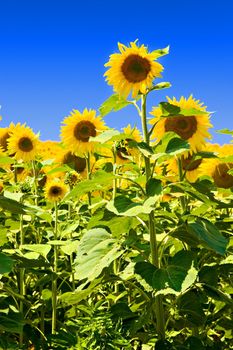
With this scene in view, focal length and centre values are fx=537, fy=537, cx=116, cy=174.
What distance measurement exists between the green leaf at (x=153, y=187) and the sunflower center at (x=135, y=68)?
0.91m

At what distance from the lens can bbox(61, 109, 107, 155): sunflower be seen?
496cm

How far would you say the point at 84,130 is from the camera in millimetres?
5047

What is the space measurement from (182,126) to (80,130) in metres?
1.71

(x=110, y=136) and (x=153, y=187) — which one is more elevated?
(x=110, y=136)

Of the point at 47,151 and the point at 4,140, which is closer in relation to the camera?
the point at 4,140

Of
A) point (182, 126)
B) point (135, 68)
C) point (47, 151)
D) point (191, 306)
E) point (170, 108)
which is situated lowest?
point (191, 306)

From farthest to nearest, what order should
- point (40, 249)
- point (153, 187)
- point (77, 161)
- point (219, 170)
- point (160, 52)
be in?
point (77, 161), point (219, 170), point (40, 249), point (160, 52), point (153, 187)

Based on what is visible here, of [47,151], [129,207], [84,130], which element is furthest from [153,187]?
[47,151]

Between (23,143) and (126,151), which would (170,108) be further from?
(23,143)

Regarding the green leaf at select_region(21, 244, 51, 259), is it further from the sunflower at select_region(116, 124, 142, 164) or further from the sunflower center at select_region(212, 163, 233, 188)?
the sunflower center at select_region(212, 163, 233, 188)

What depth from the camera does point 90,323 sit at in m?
2.10

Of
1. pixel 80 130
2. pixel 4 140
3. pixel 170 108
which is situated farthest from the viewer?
pixel 4 140

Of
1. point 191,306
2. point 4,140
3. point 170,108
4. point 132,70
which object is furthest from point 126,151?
point 4,140

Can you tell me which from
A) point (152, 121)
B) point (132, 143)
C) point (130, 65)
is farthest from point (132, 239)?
point (130, 65)
